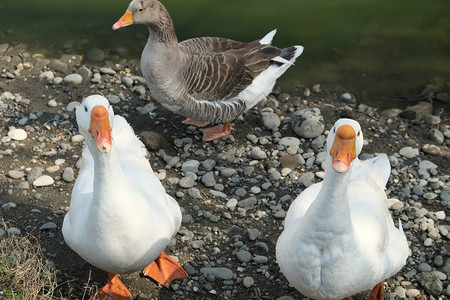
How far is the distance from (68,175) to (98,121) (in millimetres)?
2075

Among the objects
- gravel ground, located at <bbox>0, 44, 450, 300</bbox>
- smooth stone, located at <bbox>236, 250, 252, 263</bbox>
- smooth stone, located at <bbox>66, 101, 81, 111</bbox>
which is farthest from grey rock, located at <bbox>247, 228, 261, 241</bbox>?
smooth stone, located at <bbox>66, 101, 81, 111</bbox>

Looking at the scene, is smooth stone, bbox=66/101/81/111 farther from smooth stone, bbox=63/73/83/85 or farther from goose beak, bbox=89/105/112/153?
goose beak, bbox=89/105/112/153

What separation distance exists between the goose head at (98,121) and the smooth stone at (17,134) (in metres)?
2.54

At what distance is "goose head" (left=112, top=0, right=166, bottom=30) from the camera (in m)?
5.29

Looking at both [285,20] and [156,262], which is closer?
[156,262]

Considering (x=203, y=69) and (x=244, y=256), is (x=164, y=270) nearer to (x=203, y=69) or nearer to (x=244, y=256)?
(x=244, y=256)

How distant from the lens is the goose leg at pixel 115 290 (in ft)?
13.1

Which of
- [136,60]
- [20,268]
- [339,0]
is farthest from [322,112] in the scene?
[20,268]

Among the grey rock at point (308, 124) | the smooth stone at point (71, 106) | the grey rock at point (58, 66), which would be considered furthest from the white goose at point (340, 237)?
the grey rock at point (58, 66)

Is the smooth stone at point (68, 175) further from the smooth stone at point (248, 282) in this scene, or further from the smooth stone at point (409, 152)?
the smooth stone at point (409, 152)

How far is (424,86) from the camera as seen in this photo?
270 inches

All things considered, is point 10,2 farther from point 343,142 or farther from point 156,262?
point 343,142

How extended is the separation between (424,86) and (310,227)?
4185mm

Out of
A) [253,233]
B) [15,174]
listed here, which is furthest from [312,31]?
[15,174]
